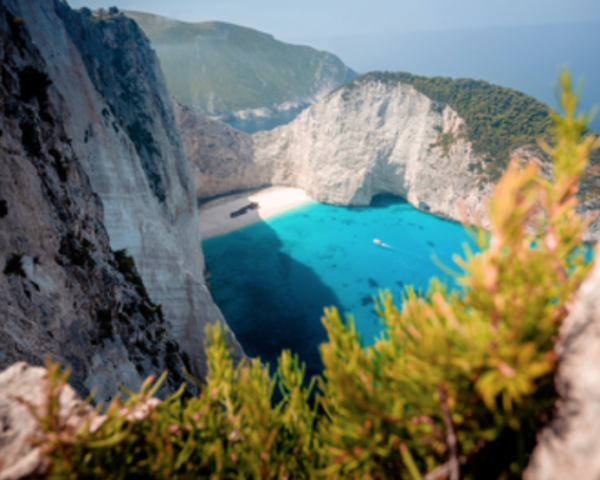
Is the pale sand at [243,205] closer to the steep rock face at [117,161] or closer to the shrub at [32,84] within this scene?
the steep rock face at [117,161]

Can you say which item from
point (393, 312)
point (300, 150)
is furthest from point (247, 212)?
point (393, 312)

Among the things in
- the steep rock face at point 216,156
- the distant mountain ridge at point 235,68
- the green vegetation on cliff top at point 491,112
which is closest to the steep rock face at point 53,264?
the steep rock face at point 216,156

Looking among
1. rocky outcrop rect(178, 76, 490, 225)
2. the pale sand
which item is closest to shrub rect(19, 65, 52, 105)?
the pale sand

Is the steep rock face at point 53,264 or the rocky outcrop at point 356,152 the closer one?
the steep rock face at point 53,264

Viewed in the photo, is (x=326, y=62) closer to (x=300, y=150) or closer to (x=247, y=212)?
(x=300, y=150)

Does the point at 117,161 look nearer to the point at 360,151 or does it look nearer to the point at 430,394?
the point at 430,394

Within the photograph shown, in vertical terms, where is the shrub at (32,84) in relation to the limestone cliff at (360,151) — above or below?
above
